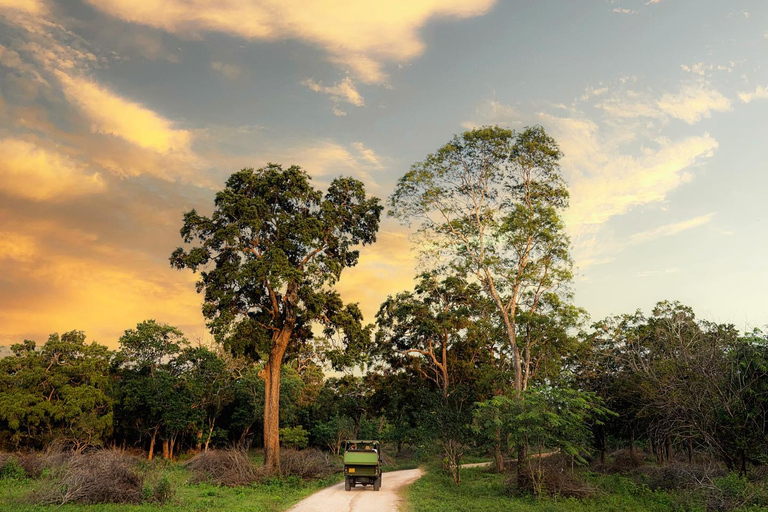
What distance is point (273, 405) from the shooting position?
2664 centimetres

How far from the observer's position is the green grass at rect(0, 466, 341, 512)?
14109 millimetres

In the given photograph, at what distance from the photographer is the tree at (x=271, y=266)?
25.9 meters

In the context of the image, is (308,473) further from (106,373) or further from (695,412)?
(106,373)

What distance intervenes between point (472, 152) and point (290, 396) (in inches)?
1195

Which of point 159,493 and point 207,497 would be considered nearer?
point 159,493

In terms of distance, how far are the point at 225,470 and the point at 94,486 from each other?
28.7 feet

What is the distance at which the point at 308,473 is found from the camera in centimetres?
2653

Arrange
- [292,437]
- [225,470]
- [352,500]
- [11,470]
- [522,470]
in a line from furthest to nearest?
[292,437], [225,470], [522,470], [11,470], [352,500]

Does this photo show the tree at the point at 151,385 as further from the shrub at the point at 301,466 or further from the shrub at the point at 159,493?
the shrub at the point at 159,493

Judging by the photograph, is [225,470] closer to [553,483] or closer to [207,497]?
[207,497]

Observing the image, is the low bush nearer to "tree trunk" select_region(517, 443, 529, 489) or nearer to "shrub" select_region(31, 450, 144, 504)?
"tree trunk" select_region(517, 443, 529, 489)

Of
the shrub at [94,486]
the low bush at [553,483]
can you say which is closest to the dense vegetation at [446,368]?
the low bush at [553,483]

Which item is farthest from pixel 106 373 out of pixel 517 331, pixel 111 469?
pixel 517 331

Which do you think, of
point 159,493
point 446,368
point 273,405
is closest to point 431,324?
point 446,368
